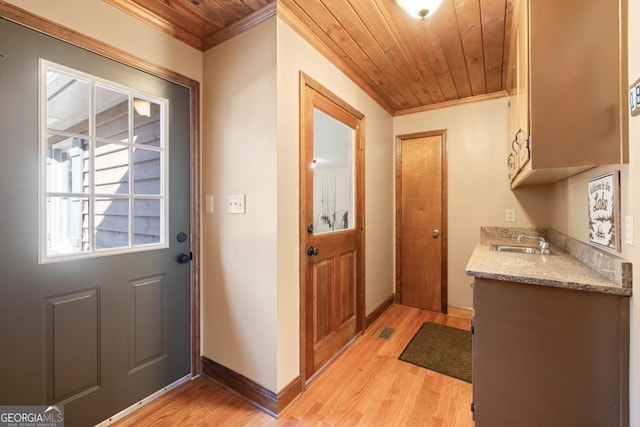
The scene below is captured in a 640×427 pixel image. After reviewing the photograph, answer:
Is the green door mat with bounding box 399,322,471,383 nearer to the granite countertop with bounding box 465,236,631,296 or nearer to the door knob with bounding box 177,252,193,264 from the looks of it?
the granite countertop with bounding box 465,236,631,296

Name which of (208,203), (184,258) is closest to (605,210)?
(208,203)

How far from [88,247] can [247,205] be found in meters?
0.88

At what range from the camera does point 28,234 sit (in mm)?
1333

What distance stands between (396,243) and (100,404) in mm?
3011

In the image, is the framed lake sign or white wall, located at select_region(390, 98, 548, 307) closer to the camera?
the framed lake sign

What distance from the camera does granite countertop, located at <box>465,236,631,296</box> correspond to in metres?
1.16

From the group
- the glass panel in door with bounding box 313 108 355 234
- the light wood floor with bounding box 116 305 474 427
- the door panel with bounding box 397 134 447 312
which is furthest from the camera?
the door panel with bounding box 397 134 447 312

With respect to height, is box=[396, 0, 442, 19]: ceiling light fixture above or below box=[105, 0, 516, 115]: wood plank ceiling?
below

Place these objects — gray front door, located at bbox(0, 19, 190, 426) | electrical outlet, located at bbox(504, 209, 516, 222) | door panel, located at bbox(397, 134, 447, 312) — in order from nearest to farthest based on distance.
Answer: gray front door, located at bbox(0, 19, 190, 426) → electrical outlet, located at bbox(504, 209, 516, 222) → door panel, located at bbox(397, 134, 447, 312)

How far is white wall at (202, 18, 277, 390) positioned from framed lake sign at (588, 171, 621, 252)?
1604mm

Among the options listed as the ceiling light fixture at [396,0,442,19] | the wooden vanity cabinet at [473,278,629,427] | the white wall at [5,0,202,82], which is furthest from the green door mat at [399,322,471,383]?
the white wall at [5,0,202,82]

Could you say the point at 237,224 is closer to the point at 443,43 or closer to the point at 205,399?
the point at 205,399

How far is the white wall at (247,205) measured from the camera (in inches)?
68.7

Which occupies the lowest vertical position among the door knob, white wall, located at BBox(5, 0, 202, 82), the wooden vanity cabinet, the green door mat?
the green door mat
